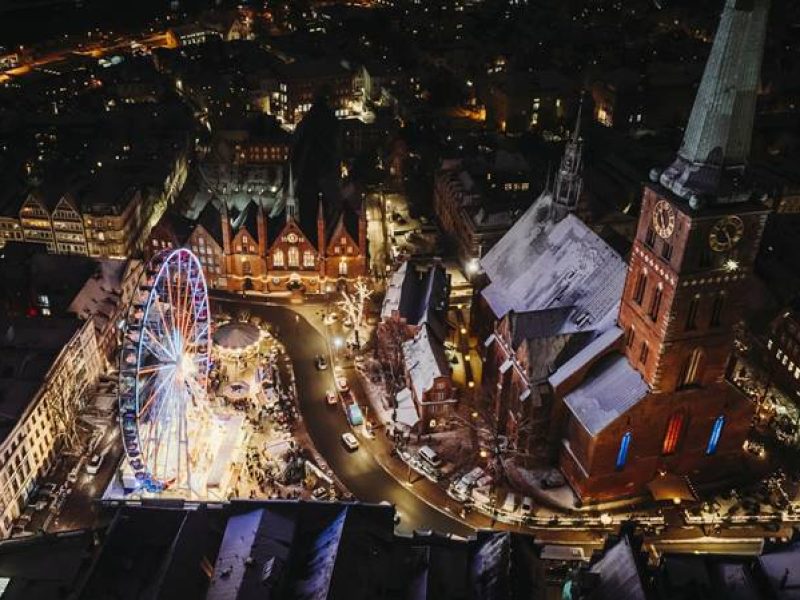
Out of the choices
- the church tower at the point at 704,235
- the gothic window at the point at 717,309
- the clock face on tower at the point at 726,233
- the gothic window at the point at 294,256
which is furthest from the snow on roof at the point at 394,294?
the clock face on tower at the point at 726,233

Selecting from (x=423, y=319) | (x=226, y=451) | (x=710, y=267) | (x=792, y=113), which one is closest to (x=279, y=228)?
(x=423, y=319)

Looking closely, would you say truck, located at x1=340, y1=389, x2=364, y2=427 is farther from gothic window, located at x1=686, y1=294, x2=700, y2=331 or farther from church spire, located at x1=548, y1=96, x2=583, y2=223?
gothic window, located at x1=686, y1=294, x2=700, y2=331

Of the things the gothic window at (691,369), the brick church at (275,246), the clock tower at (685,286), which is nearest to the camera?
the clock tower at (685,286)

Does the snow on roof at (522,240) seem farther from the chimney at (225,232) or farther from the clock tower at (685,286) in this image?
the chimney at (225,232)

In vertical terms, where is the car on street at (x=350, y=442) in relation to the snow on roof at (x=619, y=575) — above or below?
below

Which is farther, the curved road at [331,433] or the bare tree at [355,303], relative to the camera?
the bare tree at [355,303]

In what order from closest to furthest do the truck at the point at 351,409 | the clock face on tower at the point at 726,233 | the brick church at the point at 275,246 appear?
the clock face on tower at the point at 726,233 < the truck at the point at 351,409 < the brick church at the point at 275,246

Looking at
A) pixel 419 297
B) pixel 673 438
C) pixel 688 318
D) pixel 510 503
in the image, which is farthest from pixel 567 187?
pixel 510 503

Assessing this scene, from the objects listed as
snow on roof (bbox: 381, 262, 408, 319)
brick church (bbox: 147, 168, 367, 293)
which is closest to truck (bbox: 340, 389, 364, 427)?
snow on roof (bbox: 381, 262, 408, 319)
